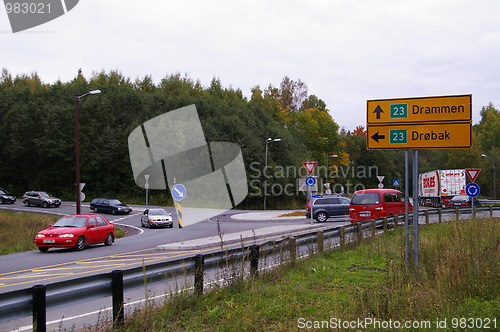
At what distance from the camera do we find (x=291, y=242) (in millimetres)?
10055

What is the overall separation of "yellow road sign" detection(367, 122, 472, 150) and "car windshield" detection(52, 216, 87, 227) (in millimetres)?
12715

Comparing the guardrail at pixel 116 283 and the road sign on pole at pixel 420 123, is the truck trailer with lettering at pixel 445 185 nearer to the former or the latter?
the road sign on pole at pixel 420 123

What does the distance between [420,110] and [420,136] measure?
1.74 feet

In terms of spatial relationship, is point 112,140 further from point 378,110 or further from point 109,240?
point 378,110

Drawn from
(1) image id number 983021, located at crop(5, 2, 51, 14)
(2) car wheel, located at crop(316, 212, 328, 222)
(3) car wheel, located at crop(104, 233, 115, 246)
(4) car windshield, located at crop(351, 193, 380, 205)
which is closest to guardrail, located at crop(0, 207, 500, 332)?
(1) image id number 983021, located at crop(5, 2, 51, 14)

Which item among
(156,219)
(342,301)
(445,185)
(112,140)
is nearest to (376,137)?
(342,301)

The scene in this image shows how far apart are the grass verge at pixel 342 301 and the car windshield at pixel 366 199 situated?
13.6 metres

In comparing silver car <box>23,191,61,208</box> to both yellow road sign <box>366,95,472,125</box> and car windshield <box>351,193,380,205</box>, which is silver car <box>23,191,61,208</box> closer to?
car windshield <box>351,193,380,205</box>

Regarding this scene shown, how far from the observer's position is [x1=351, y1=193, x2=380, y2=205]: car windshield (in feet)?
74.1

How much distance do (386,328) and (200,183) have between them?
51622mm

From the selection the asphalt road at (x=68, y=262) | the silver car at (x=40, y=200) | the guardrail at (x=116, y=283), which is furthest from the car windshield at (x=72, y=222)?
the silver car at (x=40, y=200)

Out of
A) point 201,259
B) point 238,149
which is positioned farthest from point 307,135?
point 201,259

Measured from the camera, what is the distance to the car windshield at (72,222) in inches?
709

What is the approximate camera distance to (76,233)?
17.4 meters
